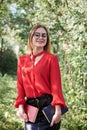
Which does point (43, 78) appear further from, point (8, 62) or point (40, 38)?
point (8, 62)

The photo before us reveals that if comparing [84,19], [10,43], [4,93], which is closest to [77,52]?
[84,19]

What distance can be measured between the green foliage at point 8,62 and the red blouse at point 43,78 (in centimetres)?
1840

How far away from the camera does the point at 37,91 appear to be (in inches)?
125

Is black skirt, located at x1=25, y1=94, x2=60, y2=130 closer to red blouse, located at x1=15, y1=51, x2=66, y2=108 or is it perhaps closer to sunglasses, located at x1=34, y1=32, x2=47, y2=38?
red blouse, located at x1=15, y1=51, x2=66, y2=108

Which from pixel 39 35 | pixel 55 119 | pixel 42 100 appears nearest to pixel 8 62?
pixel 39 35

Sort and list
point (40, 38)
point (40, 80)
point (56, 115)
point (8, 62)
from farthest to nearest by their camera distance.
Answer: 1. point (8, 62)
2. point (40, 38)
3. point (40, 80)
4. point (56, 115)

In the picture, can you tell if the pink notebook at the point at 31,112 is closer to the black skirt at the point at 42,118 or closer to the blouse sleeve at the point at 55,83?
the black skirt at the point at 42,118

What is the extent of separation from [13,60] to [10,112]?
55.1 ft

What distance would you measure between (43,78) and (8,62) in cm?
2028

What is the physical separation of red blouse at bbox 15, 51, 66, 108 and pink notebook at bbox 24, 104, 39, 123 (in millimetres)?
106

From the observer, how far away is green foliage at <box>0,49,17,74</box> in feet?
73.0

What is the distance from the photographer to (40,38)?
3242mm

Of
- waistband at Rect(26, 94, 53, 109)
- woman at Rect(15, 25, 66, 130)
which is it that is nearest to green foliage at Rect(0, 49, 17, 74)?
woman at Rect(15, 25, 66, 130)

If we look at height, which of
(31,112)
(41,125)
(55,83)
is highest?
(55,83)
